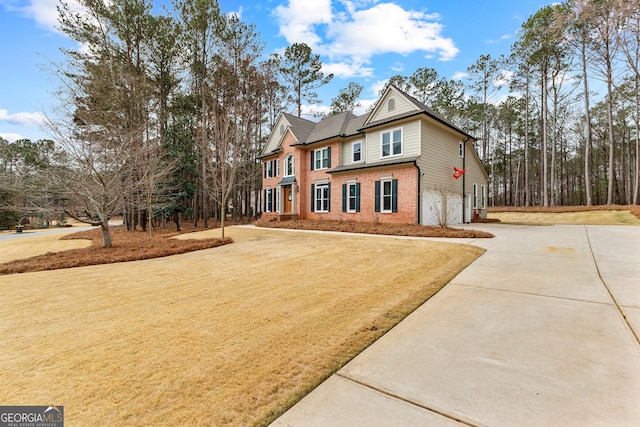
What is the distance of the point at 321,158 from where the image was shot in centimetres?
1891

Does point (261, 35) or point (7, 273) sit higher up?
point (261, 35)

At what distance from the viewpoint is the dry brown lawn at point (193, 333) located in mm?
1915

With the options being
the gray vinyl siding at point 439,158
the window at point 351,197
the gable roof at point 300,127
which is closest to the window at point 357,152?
the window at point 351,197

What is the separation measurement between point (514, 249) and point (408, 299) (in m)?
5.38

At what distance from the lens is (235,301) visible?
13.2ft

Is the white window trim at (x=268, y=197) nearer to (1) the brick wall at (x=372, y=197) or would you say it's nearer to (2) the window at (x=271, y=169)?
(2) the window at (x=271, y=169)

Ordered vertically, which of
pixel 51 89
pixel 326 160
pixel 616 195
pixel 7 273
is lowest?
pixel 7 273

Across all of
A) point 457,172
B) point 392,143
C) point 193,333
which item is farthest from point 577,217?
point 193,333

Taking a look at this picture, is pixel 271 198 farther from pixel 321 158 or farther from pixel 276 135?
pixel 321 158

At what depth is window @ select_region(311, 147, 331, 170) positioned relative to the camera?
725 inches

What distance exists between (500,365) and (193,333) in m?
3.09

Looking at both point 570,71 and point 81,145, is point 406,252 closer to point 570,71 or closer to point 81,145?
point 81,145

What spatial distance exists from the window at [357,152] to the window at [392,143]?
1778 mm

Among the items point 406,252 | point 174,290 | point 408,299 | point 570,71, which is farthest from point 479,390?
point 570,71
